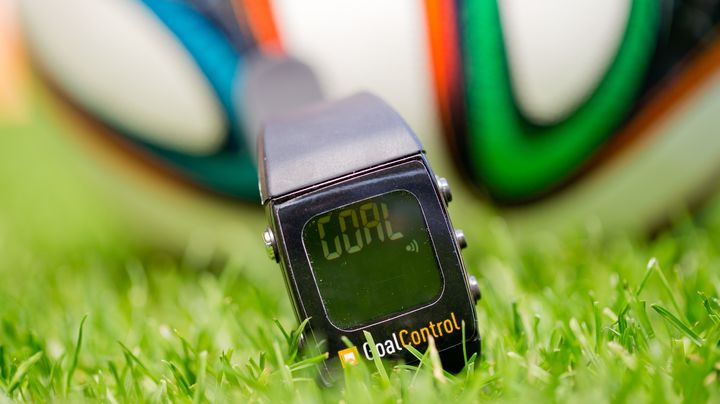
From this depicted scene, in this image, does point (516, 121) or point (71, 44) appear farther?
point (71, 44)

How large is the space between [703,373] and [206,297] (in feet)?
2.98

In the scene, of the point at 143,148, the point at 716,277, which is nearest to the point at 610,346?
the point at 716,277

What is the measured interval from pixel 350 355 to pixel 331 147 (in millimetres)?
268

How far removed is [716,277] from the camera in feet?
4.51

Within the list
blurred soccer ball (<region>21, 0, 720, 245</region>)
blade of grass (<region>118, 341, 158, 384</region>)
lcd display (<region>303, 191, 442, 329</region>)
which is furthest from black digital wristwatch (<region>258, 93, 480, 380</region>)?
blurred soccer ball (<region>21, 0, 720, 245</region>)

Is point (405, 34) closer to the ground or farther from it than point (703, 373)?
farther from it

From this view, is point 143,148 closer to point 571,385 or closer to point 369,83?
point 369,83

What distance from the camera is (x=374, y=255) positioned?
109 centimetres

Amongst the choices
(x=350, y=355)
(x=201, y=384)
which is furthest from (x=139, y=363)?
(x=350, y=355)

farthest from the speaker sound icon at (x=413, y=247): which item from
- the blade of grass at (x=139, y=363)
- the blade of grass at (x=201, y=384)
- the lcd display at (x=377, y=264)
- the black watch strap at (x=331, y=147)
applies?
the blade of grass at (x=139, y=363)

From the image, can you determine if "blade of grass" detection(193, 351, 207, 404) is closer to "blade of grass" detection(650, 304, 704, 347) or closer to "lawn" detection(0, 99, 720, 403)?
"lawn" detection(0, 99, 720, 403)

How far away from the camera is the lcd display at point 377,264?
1.08 metres

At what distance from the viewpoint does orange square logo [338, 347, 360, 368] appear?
3.50 ft

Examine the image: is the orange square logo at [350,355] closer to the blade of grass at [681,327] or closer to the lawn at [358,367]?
the lawn at [358,367]
